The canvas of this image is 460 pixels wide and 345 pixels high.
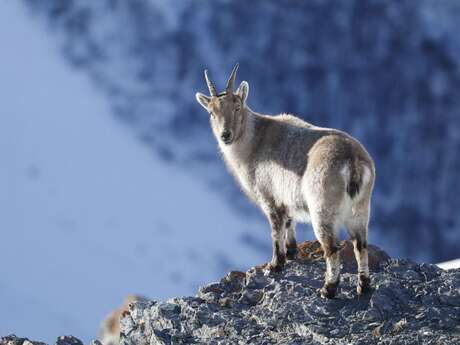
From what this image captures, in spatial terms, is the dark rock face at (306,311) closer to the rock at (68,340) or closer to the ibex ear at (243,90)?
the rock at (68,340)

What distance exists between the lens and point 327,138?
19953 millimetres

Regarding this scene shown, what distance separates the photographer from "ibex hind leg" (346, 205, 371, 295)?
760 inches

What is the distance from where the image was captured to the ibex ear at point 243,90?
2186cm

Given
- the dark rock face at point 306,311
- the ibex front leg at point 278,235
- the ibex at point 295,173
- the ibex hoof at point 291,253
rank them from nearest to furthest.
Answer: the dark rock face at point 306,311 → the ibex at point 295,173 → the ibex front leg at point 278,235 → the ibex hoof at point 291,253

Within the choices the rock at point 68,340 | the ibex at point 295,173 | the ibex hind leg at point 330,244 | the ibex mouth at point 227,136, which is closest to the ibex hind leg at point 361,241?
the ibex at point 295,173

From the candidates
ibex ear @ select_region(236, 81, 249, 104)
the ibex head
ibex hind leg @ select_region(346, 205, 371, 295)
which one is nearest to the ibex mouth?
the ibex head

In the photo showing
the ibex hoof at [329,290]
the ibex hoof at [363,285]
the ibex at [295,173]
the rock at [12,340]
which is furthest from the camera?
the rock at [12,340]

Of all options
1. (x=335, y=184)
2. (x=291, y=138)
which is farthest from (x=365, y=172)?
(x=291, y=138)

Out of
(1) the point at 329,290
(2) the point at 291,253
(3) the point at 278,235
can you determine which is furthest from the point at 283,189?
(1) the point at 329,290

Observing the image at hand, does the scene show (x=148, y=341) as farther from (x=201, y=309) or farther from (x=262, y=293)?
(x=262, y=293)

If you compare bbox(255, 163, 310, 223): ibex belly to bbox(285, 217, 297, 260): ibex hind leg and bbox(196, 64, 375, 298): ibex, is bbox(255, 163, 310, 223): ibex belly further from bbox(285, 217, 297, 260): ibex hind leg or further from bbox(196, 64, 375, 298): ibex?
bbox(285, 217, 297, 260): ibex hind leg

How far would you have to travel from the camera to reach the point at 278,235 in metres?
20.9

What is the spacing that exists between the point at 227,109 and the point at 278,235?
10.2 feet

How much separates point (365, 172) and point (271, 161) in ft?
9.51
